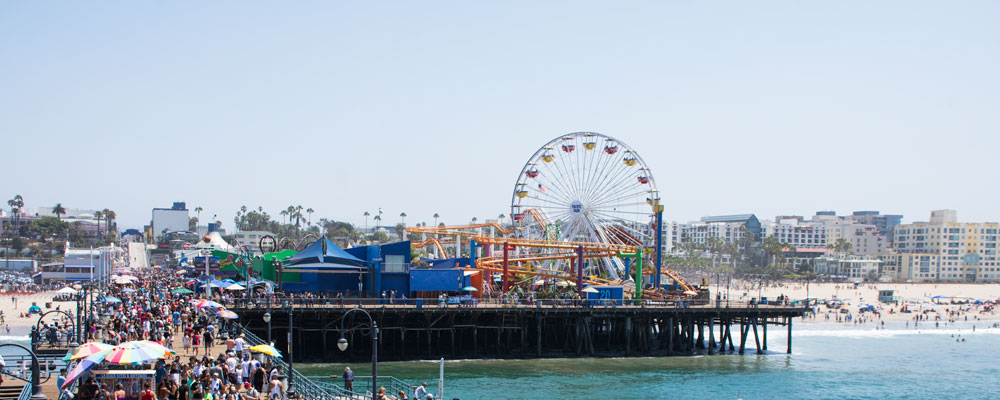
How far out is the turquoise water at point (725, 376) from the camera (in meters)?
41.5

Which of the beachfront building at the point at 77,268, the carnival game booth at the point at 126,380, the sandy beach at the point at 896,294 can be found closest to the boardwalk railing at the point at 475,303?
the carnival game booth at the point at 126,380

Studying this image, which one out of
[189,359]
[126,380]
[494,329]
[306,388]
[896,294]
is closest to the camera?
[126,380]

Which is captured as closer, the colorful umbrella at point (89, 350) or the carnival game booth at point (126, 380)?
the colorful umbrella at point (89, 350)

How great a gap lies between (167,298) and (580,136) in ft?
104

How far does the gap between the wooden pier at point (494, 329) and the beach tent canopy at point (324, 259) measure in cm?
530

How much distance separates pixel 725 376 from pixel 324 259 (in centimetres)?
2333

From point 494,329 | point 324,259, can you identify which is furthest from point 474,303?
point 324,259

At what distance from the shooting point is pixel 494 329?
51812mm

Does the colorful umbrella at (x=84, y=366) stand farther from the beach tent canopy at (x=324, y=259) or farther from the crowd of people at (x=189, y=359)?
the beach tent canopy at (x=324, y=259)

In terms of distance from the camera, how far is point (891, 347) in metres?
69.7

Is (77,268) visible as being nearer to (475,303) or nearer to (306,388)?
(475,303)

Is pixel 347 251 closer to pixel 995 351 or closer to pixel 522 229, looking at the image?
pixel 522 229

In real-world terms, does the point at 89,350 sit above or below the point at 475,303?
above

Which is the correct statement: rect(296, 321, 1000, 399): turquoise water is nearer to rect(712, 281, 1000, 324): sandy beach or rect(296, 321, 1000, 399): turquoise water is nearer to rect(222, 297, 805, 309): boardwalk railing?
rect(222, 297, 805, 309): boardwalk railing
